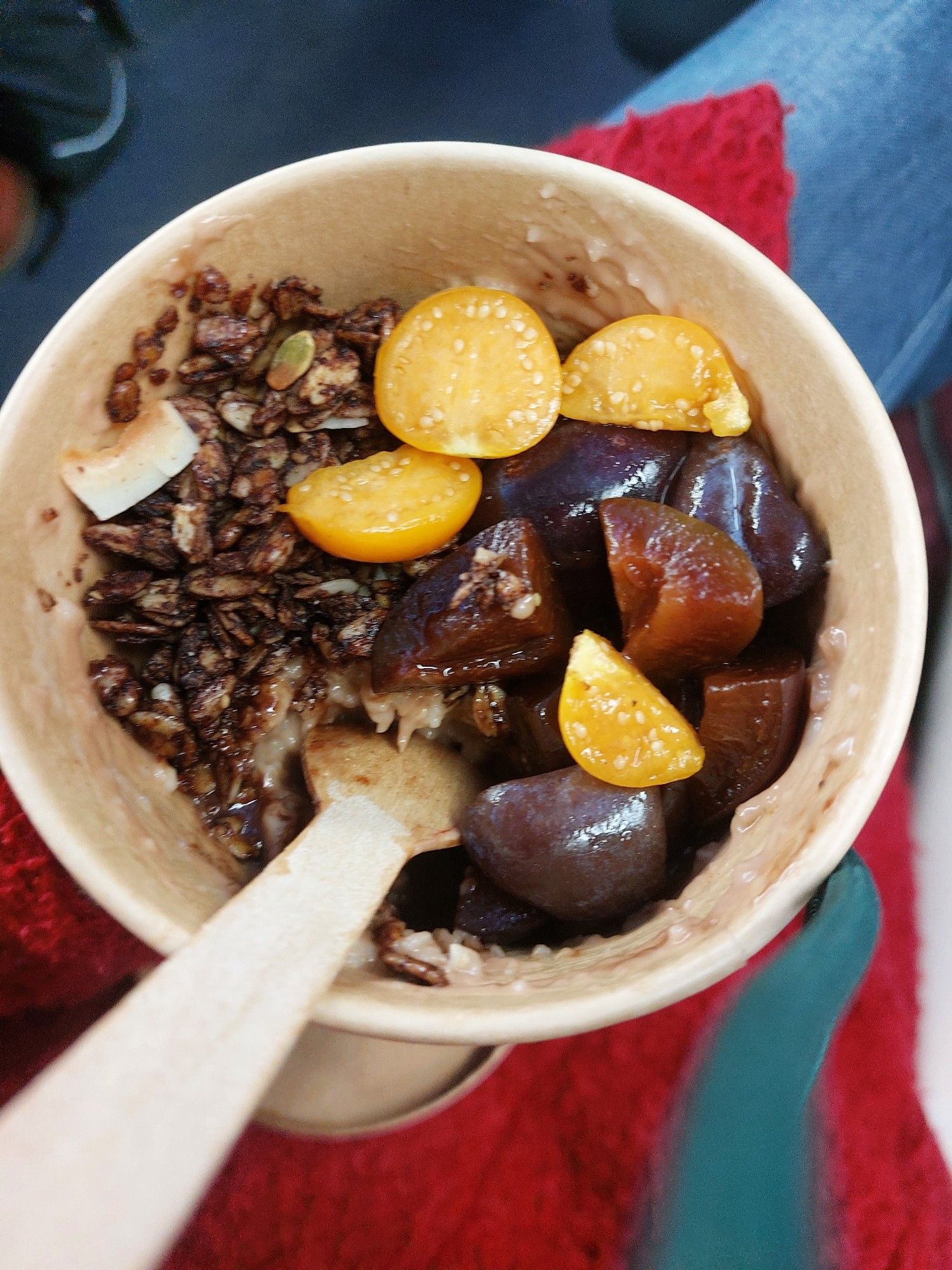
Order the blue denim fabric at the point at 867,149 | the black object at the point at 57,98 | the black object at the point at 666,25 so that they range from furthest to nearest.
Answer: the black object at the point at 666,25 < the black object at the point at 57,98 < the blue denim fabric at the point at 867,149

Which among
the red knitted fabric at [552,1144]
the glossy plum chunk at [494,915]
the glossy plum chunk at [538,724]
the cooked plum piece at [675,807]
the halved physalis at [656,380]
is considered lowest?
the red knitted fabric at [552,1144]

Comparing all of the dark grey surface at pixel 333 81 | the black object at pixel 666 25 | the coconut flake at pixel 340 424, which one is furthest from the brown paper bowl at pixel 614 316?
the black object at pixel 666 25

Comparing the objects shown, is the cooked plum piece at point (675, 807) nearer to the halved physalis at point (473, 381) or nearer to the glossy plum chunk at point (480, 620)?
the glossy plum chunk at point (480, 620)

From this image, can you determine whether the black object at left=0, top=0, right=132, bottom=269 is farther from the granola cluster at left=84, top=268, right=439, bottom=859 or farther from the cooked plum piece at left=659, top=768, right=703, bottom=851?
the cooked plum piece at left=659, top=768, right=703, bottom=851

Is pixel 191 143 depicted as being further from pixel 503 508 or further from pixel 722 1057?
pixel 722 1057

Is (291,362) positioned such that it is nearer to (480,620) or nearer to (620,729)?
(480,620)

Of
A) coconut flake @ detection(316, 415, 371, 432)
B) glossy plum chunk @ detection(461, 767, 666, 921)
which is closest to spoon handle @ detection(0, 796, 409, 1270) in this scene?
glossy plum chunk @ detection(461, 767, 666, 921)

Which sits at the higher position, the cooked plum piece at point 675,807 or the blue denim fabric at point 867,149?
the blue denim fabric at point 867,149
